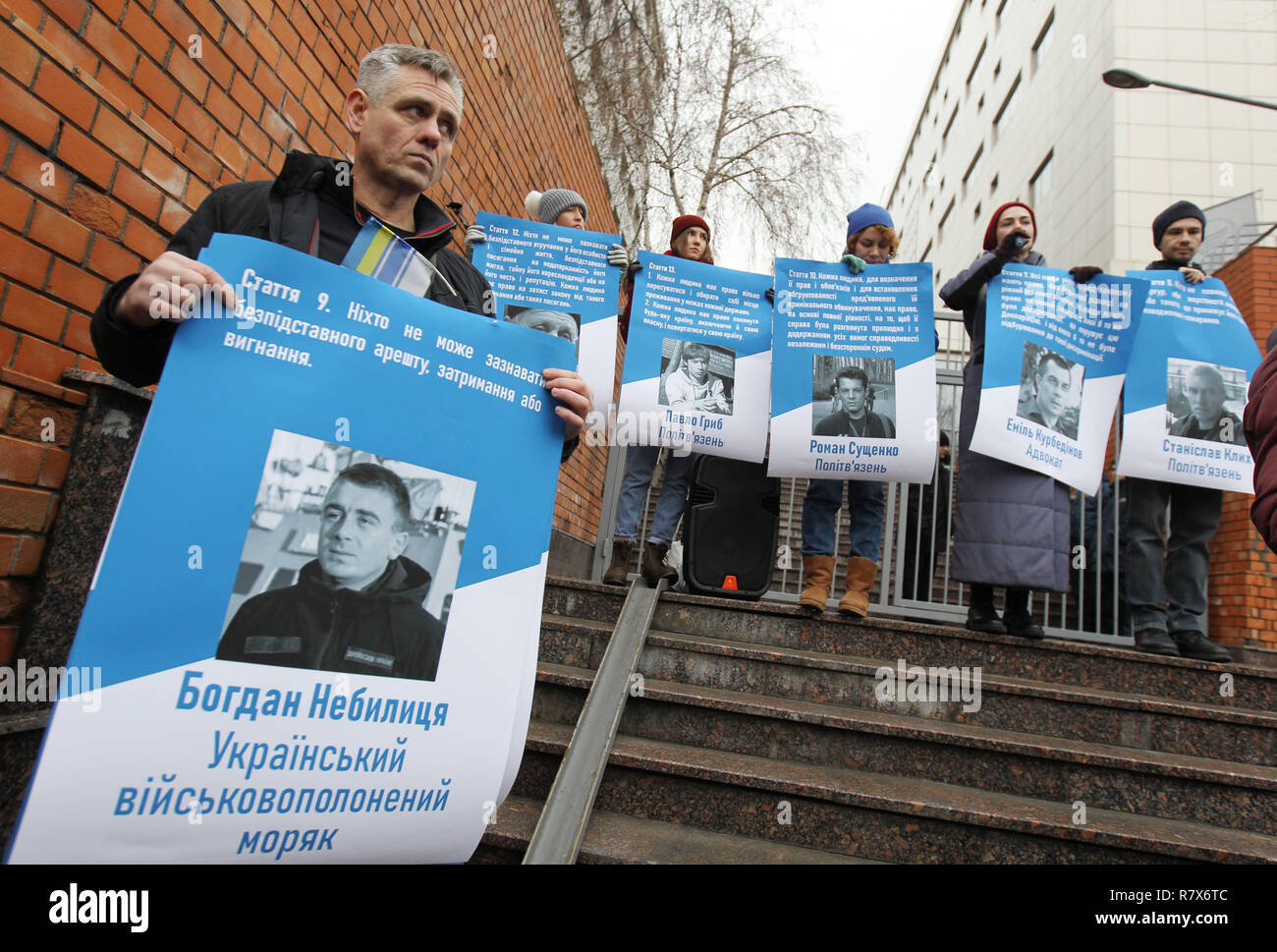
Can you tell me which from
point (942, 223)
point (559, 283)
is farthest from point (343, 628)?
point (942, 223)

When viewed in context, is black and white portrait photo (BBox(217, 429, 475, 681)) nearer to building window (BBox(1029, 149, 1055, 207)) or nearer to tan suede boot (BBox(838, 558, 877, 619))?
tan suede boot (BBox(838, 558, 877, 619))

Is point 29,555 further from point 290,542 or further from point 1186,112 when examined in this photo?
point 1186,112

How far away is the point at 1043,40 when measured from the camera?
15.2 meters

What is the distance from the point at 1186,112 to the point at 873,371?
39.8ft

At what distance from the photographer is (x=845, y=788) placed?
6.91ft

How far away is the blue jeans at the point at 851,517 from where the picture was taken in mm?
3328

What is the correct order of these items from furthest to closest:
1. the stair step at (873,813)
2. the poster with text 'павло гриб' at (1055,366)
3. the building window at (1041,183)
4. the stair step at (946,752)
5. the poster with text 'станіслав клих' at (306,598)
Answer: the building window at (1041,183), the poster with text 'павло гриб' at (1055,366), the stair step at (946,752), the stair step at (873,813), the poster with text 'станіслав клих' at (306,598)

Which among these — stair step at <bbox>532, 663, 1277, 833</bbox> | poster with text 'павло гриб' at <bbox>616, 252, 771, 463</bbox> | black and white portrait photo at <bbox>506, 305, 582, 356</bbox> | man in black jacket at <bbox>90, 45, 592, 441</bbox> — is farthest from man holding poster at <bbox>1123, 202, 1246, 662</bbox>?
man in black jacket at <bbox>90, 45, 592, 441</bbox>

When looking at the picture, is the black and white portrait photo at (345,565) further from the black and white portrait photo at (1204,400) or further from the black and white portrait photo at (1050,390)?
the black and white portrait photo at (1204,400)

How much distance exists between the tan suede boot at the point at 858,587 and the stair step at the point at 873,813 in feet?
2.77

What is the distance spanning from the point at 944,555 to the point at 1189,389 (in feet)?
8.35

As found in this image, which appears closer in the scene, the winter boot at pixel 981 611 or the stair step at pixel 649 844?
the stair step at pixel 649 844

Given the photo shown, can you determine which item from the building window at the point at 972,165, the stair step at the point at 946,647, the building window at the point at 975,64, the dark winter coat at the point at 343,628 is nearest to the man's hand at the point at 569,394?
the dark winter coat at the point at 343,628
